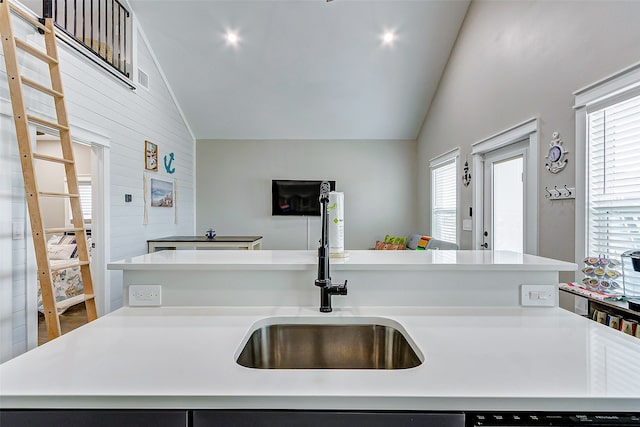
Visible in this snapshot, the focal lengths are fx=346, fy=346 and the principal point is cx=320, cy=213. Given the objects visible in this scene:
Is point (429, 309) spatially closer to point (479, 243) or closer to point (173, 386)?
point (173, 386)

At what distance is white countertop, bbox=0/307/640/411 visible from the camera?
742 mm

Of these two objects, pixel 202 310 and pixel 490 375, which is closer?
pixel 490 375

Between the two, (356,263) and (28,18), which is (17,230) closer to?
Result: (28,18)

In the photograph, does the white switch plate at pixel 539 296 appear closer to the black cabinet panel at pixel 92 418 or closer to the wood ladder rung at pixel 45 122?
the black cabinet panel at pixel 92 418

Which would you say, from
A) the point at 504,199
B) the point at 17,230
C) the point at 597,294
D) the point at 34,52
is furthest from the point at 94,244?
the point at 504,199

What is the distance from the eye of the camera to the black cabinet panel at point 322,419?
75cm

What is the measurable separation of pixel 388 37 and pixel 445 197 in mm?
2376

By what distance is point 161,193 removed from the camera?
4.96m

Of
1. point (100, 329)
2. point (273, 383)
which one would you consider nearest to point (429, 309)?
point (273, 383)

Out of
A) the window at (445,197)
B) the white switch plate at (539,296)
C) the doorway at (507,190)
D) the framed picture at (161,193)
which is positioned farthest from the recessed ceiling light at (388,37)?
the white switch plate at (539,296)

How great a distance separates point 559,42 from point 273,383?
10.4 ft

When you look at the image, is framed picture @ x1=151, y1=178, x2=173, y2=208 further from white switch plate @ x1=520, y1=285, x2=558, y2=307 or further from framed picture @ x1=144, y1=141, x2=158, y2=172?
white switch plate @ x1=520, y1=285, x2=558, y2=307

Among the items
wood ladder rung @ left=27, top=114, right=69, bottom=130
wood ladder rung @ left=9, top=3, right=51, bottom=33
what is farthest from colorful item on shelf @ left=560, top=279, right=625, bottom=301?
wood ladder rung @ left=9, top=3, right=51, bottom=33

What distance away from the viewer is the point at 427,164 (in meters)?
5.87
